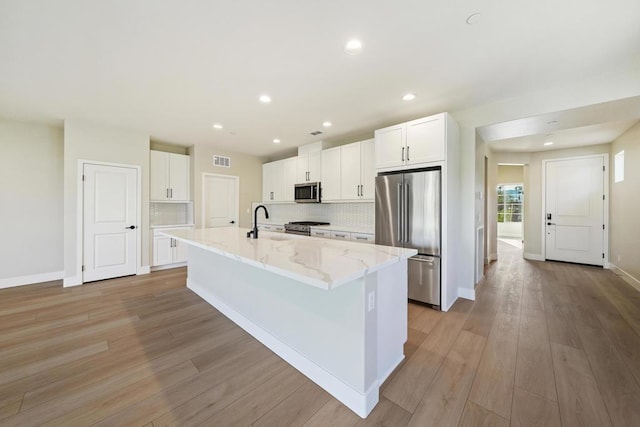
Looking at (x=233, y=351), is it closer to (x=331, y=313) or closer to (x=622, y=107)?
(x=331, y=313)

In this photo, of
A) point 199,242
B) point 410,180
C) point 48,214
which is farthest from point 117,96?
point 410,180

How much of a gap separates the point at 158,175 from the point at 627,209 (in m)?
8.22

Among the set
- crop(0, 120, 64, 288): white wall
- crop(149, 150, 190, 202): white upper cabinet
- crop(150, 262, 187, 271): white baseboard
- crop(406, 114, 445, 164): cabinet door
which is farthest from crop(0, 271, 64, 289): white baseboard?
crop(406, 114, 445, 164): cabinet door

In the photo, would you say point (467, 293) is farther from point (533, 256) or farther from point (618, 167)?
point (618, 167)

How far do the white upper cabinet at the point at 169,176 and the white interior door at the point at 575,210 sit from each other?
797 cm

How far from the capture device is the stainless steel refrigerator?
9.87 ft

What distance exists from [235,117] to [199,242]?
218 cm

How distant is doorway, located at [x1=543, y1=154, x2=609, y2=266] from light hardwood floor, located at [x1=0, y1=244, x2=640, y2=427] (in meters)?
2.41

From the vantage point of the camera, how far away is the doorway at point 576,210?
16.4 ft

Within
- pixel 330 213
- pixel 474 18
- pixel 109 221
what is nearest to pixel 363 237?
pixel 330 213

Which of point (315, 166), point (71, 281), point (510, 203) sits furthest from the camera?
point (510, 203)

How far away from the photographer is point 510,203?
960cm

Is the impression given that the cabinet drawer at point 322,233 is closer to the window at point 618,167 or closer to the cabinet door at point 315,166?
the cabinet door at point 315,166

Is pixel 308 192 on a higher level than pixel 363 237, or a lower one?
higher
